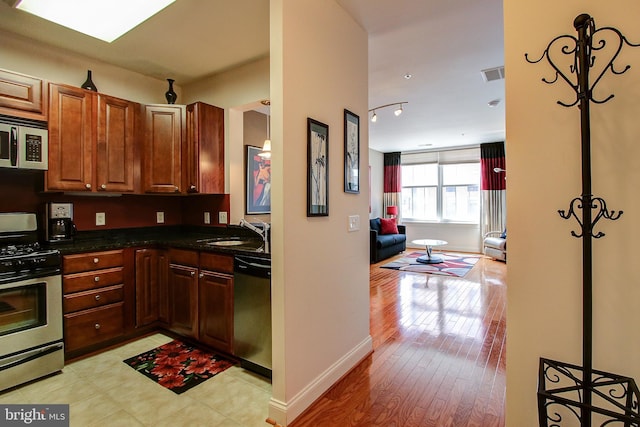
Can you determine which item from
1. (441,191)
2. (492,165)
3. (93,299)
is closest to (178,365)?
(93,299)

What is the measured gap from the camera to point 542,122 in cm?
125

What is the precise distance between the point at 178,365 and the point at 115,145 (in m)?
2.02

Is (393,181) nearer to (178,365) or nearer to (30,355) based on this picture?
(178,365)

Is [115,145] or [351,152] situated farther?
[115,145]

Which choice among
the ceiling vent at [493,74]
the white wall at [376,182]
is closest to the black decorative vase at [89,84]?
the ceiling vent at [493,74]

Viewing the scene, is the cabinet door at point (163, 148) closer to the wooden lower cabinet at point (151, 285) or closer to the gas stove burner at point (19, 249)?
the wooden lower cabinet at point (151, 285)

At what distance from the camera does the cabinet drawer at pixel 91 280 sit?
2.38 m

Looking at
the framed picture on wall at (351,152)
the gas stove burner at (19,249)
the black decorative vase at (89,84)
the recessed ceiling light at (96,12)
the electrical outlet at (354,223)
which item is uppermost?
the recessed ceiling light at (96,12)

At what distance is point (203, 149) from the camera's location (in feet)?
9.96

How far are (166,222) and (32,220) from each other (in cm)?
120

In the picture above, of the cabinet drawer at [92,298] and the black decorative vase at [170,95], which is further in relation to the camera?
the black decorative vase at [170,95]

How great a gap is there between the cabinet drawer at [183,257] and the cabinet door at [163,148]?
689mm

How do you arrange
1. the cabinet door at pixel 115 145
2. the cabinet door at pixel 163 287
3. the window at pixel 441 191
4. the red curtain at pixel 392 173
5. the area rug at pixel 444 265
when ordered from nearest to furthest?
1. the cabinet door at pixel 115 145
2. the cabinet door at pixel 163 287
3. the area rug at pixel 444 265
4. the window at pixel 441 191
5. the red curtain at pixel 392 173
